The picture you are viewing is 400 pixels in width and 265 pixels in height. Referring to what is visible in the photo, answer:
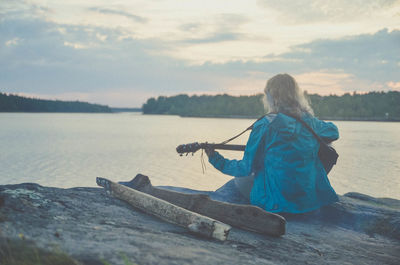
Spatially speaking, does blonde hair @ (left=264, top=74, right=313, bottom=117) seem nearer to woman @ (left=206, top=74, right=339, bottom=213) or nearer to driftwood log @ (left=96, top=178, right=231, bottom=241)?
woman @ (left=206, top=74, right=339, bottom=213)

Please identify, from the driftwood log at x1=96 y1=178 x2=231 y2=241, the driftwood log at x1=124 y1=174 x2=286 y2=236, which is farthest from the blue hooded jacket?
the driftwood log at x1=96 y1=178 x2=231 y2=241

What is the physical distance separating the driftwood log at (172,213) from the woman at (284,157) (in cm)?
115

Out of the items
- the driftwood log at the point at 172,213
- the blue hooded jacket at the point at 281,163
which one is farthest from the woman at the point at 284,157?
the driftwood log at the point at 172,213

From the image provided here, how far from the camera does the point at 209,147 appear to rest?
4.79 meters

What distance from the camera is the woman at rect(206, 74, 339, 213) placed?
172 inches

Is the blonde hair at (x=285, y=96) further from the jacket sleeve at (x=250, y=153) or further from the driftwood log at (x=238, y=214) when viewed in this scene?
the driftwood log at (x=238, y=214)

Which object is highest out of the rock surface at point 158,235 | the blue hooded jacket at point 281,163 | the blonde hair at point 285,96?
the blonde hair at point 285,96

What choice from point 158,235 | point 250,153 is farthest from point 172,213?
point 250,153

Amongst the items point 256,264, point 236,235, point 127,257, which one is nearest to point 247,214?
point 236,235

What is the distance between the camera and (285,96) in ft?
15.0

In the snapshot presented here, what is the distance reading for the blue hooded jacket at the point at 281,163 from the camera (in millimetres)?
4359

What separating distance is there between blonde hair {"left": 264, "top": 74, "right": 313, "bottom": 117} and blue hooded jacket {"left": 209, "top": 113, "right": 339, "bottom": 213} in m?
0.15

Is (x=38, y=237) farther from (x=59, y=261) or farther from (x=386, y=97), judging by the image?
(x=386, y=97)

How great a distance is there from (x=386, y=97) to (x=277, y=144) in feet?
404
